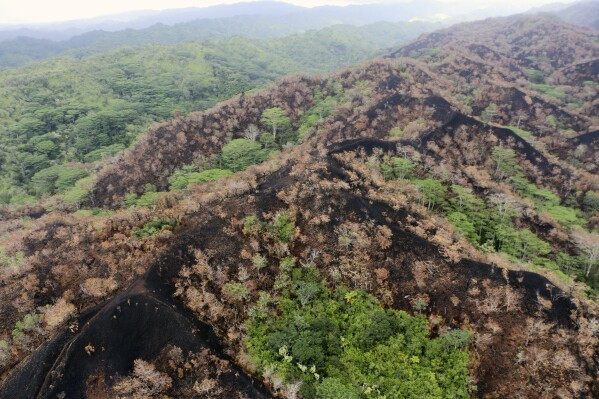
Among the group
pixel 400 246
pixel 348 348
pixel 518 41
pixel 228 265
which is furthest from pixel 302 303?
pixel 518 41

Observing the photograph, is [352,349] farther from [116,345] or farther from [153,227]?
[153,227]

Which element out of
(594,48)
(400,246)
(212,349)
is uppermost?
(594,48)

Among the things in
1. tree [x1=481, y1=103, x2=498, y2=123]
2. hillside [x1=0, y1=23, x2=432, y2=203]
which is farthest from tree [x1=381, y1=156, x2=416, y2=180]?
hillside [x1=0, y1=23, x2=432, y2=203]

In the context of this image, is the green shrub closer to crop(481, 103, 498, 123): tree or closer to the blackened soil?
the blackened soil

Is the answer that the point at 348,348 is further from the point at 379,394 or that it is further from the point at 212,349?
the point at 212,349

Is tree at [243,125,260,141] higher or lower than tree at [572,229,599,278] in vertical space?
higher

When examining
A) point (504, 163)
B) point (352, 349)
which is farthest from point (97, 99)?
point (352, 349)
